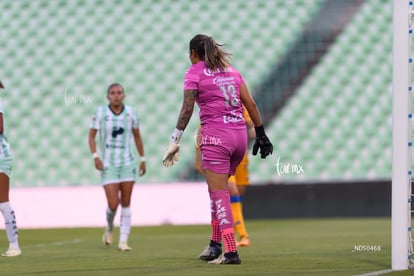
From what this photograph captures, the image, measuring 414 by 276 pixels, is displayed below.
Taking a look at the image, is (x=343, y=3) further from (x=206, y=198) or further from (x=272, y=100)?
(x=206, y=198)

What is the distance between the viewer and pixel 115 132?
10.8m

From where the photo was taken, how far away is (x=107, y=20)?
66.9 feet

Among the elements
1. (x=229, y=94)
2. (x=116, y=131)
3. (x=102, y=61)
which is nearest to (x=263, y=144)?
(x=229, y=94)

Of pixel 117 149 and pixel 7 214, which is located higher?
pixel 117 149

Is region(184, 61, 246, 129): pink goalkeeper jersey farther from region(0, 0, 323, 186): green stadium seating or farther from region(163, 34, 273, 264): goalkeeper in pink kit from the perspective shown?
region(0, 0, 323, 186): green stadium seating

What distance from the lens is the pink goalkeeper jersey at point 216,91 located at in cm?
776

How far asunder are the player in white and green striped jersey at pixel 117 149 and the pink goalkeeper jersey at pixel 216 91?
2.99m

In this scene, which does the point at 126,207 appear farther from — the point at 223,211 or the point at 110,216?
the point at 223,211

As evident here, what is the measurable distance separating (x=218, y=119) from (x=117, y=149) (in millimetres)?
3131

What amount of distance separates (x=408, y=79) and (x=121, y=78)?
43.0ft

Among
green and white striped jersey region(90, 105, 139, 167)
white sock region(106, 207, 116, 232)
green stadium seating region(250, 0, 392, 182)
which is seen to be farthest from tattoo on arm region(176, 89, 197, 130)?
green stadium seating region(250, 0, 392, 182)

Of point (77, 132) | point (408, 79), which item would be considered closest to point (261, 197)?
point (77, 132)

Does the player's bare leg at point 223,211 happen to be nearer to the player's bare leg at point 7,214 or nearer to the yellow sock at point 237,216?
the player's bare leg at point 7,214

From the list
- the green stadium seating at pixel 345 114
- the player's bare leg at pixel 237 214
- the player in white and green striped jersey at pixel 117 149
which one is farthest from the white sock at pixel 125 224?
the green stadium seating at pixel 345 114
